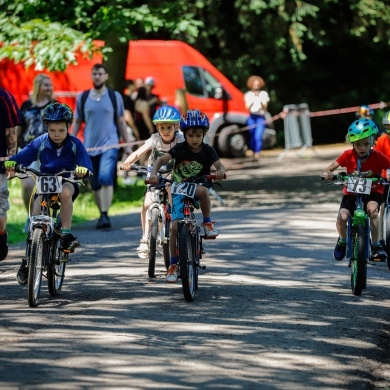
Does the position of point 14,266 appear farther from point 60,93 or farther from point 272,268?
point 60,93

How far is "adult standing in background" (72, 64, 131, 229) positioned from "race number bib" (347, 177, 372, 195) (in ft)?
18.5

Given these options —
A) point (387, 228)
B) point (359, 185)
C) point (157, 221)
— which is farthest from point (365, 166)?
point (157, 221)

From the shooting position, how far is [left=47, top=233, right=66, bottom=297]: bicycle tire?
33.7 feet

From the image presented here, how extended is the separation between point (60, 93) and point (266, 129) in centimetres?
660

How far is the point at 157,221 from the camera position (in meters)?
11.8

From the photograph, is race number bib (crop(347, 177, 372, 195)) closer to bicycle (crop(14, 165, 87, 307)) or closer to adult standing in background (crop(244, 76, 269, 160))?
bicycle (crop(14, 165, 87, 307))

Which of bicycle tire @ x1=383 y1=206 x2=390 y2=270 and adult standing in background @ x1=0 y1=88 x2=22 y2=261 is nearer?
bicycle tire @ x1=383 y1=206 x2=390 y2=270

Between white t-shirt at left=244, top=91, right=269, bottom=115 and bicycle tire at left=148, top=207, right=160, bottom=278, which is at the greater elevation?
white t-shirt at left=244, top=91, right=269, bottom=115

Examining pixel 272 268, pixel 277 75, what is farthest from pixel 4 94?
pixel 277 75

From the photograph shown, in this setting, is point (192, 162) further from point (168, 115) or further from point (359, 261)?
point (359, 261)

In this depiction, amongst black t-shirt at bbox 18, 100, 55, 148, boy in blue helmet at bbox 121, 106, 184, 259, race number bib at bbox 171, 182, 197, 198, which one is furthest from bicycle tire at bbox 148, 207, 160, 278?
black t-shirt at bbox 18, 100, 55, 148

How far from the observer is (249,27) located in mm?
34312

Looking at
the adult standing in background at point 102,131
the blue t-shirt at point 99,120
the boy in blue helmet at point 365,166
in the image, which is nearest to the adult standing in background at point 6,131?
the boy in blue helmet at point 365,166

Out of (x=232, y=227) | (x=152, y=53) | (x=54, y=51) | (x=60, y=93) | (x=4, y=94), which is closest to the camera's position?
(x=4, y=94)
